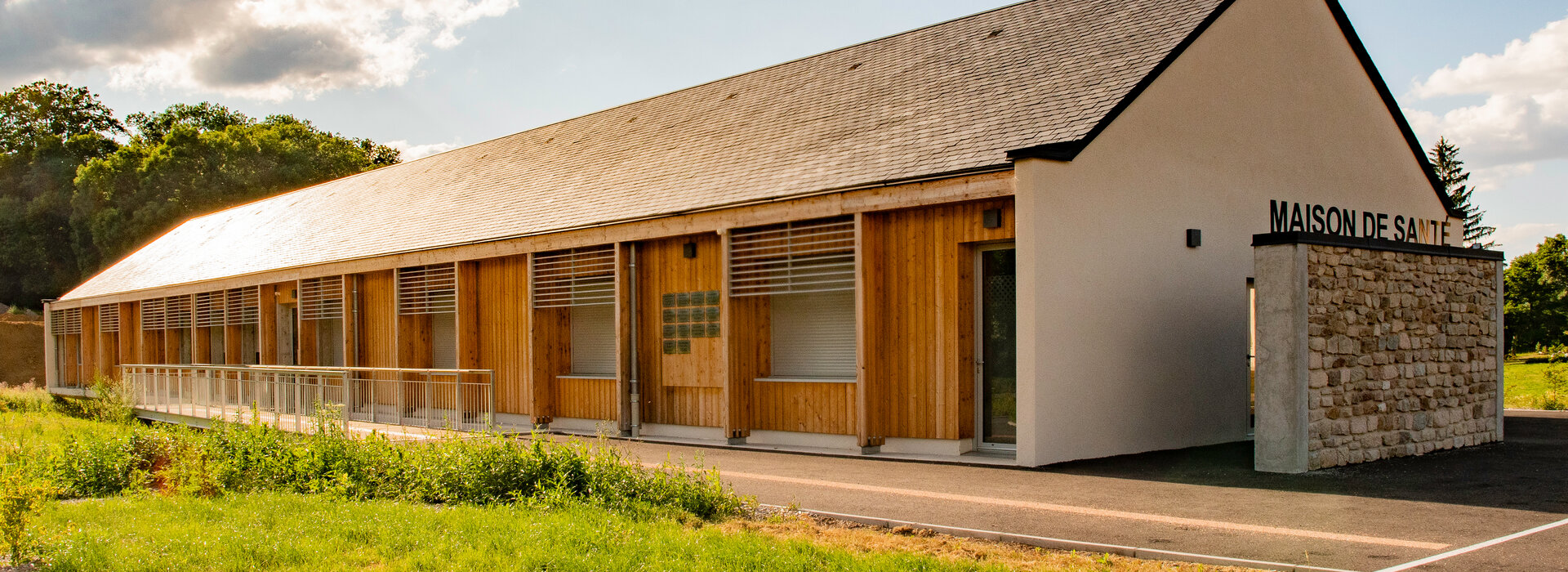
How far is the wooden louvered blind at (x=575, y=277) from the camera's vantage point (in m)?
16.8

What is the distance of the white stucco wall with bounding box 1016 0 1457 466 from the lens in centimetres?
1141

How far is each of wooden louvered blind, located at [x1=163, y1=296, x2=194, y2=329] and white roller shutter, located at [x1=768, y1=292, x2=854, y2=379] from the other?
21.0 m

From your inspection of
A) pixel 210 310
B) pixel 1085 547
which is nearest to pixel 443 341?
pixel 210 310

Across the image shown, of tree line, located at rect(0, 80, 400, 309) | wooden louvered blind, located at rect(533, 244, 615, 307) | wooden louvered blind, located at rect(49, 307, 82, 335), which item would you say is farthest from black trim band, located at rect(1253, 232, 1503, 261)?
tree line, located at rect(0, 80, 400, 309)

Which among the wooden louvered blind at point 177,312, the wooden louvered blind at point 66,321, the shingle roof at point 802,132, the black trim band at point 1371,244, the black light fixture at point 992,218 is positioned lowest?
the wooden louvered blind at point 66,321

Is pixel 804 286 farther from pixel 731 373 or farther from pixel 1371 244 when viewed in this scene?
pixel 1371 244

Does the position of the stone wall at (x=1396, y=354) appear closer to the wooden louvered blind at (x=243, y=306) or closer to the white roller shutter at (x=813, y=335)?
the white roller shutter at (x=813, y=335)

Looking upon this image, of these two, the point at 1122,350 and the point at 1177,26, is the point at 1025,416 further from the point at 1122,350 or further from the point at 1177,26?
the point at 1177,26

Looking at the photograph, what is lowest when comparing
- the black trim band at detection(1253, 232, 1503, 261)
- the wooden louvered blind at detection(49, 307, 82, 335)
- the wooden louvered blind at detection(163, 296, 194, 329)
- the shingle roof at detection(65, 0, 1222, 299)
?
the wooden louvered blind at detection(49, 307, 82, 335)

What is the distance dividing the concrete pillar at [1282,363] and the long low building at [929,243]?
Answer: 5.73 ft

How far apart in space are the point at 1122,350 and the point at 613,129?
41.8 ft

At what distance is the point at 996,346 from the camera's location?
40.6ft

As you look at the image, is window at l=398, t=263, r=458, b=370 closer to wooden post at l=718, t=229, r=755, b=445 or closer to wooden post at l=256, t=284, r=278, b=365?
wooden post at l=256, t=284, r=278, b=365

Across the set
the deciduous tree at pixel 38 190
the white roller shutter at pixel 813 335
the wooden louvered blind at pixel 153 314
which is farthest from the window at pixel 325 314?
the deciduous tree at pixel 38 190
